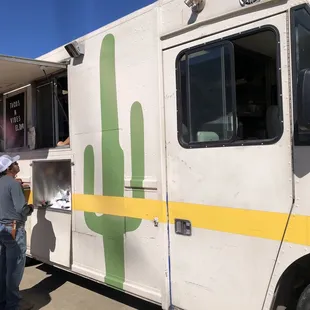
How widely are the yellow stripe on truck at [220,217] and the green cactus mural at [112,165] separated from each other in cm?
8

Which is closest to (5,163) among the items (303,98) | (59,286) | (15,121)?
(15,121)

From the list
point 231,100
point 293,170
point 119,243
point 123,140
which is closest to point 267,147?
point 293,170

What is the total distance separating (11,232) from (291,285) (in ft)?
9.10

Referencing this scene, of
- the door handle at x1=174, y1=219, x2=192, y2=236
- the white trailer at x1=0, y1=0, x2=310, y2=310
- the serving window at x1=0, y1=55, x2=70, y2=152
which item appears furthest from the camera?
the serving window at x1=0, y1=55, x2=70, y2=152

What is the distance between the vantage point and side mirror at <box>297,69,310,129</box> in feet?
7.66

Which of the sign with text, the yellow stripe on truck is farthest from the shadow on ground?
the sign with text

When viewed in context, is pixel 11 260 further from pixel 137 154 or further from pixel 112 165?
pixel 137 154

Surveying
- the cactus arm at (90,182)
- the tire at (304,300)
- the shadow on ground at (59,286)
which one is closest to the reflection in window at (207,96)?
the tire at (304,300)

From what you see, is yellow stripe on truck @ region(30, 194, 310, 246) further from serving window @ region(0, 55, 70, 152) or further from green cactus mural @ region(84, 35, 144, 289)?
serving window @ region(0, 55, 70, 152)

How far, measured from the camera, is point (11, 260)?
14.0 feet

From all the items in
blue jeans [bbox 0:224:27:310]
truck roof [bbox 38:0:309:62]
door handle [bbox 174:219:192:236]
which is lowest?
blue jeans [bbox 0:224:27:310]

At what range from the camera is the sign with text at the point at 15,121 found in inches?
225

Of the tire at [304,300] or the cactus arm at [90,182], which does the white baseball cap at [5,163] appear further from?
the tire at [304,300]

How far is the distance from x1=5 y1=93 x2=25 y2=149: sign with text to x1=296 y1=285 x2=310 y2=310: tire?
167 inches
